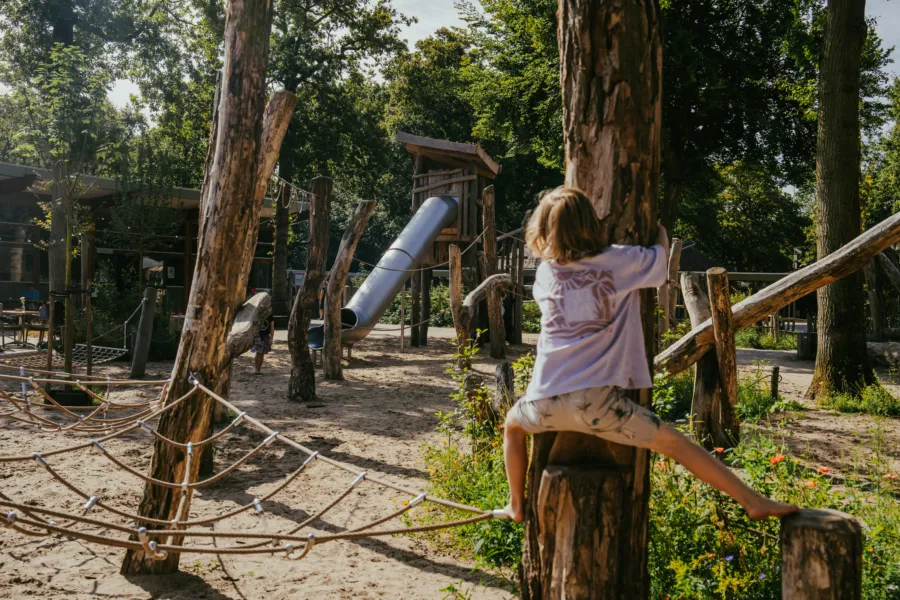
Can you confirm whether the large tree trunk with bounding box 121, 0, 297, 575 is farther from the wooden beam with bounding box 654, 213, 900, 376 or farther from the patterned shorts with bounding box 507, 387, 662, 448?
the wooden beam with bounding box 654, 213, 900, 376

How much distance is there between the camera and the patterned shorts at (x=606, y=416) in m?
2.24

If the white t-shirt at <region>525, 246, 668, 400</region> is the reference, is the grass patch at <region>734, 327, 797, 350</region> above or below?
below

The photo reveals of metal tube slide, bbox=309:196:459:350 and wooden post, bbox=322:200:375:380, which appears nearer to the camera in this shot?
wooden post, bbox=322:200:375:380

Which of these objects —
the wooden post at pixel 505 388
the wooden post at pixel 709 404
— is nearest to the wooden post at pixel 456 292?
the wooden post at pixel 505 388

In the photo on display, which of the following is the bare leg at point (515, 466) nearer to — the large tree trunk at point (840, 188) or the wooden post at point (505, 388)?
the wooden post at point (505, 388)

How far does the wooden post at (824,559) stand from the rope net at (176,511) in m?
0.91

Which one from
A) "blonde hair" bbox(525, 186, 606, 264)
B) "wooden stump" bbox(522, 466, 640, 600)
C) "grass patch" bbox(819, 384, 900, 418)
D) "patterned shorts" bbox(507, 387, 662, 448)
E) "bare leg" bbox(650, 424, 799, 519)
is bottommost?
"grass patch" bbox(819, 384, 900, 418)

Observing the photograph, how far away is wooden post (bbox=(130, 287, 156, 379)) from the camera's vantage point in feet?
34.8

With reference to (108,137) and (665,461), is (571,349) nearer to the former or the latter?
(665,461)

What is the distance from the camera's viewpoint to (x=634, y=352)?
92.8 inches

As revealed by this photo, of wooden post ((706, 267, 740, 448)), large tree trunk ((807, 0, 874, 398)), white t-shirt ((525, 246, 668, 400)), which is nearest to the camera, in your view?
white t-shirt ((525, 246, 668, 400))

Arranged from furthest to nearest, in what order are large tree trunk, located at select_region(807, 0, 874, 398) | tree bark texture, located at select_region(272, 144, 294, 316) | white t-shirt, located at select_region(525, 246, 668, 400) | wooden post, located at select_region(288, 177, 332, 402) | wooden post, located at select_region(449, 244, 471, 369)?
tree bark texture, located at select_region(272, 144, 294, 316) < wooden post, located at select_region(449, 244, 471, 369) < wooden post, located at select_region(288, 177, 332, 402) < large tree trunk, located at select_region(807, 0, 874, 398) < white t-shirt, located at select_region(525, 246, 668, 400)

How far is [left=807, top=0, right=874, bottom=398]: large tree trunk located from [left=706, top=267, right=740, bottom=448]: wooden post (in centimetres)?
375

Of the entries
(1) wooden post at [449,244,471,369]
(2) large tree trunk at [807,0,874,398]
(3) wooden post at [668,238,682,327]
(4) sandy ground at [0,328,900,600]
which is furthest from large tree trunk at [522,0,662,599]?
(1) wooden post at [449,244,471,369]
